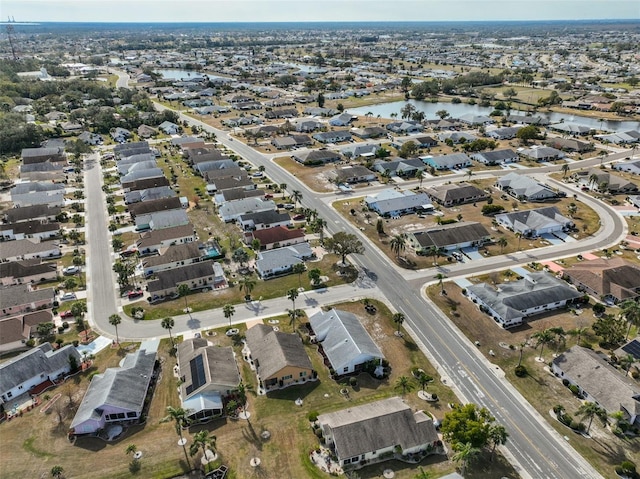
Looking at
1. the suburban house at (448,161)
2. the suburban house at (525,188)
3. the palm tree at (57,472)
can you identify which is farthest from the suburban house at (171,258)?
the suburban house at (525,188)

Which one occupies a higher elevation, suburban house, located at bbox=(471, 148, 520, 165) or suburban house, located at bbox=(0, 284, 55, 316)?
suburban house, located at bbox=(471, 148, 520, 165)

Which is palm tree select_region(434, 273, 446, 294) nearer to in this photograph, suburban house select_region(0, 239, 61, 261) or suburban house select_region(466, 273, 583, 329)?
suburban house select_region(466, 273, 583, 329)

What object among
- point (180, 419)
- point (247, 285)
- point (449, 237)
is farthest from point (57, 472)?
point (449, 237)

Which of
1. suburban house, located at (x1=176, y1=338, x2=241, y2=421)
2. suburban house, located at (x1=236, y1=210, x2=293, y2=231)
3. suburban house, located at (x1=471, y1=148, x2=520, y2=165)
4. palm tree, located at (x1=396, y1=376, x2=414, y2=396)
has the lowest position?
palm tree, located at (x1=396, y1=376, x2=414, y2=396)

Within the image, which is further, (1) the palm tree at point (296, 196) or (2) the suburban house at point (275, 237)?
(1) the palm tree at point (296, 196)

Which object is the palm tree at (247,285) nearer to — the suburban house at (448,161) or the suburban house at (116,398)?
the suburban house at (116,398)

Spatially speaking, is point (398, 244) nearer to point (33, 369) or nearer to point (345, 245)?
point (345, 245)

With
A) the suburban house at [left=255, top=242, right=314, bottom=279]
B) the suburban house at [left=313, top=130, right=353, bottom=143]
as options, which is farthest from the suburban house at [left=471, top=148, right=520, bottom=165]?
the suburban house at [left=255, top=242, right=314, bottom=279]
